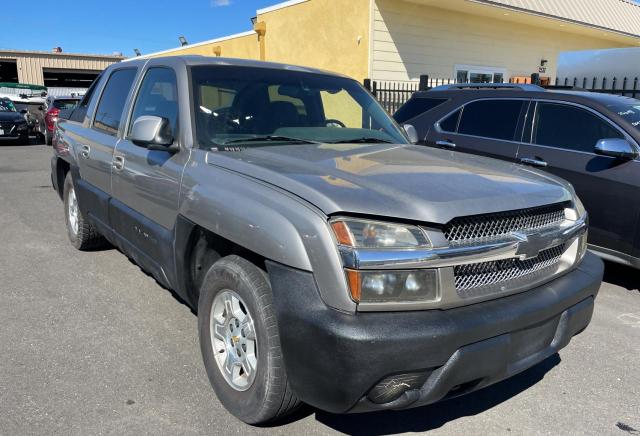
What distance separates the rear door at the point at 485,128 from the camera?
5727 mm

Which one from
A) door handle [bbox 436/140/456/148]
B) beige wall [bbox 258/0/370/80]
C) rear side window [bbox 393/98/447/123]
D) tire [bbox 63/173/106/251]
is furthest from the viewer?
beige wall [bbox 258/0/370/80]

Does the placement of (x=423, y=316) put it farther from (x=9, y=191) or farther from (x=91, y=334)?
(x=9, y=191)

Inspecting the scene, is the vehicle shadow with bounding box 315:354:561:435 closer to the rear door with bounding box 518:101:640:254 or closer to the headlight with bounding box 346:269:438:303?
the headlight with bounding box 346:269:438:303

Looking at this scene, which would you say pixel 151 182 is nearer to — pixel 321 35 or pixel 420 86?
pixel 420 86

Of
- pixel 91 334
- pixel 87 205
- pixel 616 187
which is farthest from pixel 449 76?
pixel 91 334

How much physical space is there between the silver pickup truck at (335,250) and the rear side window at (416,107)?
3083mm

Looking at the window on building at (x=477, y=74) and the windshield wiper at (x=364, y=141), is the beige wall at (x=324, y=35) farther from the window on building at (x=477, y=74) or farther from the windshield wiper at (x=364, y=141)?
the windshield wiper at (x=364, y=141)

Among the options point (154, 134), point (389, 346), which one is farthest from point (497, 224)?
point (154, 134)

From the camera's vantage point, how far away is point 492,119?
5.98 metres

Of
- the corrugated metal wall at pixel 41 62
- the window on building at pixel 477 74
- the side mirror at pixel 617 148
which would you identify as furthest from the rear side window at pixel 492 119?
the corrugated metal wall at pixel 41 62

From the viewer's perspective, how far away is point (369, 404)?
7.06 feet

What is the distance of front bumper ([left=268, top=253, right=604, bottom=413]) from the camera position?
2.05 metres

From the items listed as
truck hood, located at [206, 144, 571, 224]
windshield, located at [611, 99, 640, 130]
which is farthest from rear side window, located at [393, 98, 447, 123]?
truck hood, located at [206, 144, 571, 224]

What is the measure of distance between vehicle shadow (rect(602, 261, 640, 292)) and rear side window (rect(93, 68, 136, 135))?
4677mm
